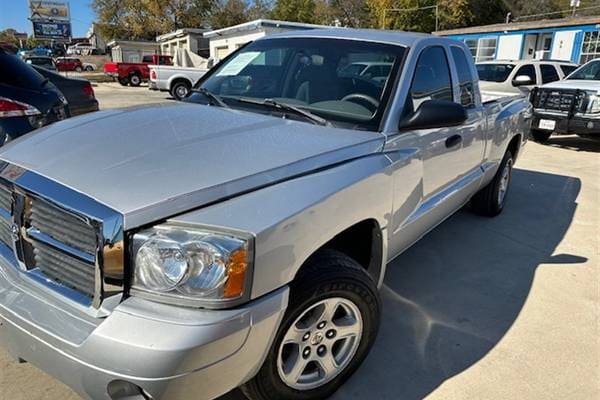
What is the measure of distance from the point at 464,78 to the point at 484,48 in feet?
88.2

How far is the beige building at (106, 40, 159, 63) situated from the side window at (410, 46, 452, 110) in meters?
47.7

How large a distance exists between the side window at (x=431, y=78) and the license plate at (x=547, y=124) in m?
6.77

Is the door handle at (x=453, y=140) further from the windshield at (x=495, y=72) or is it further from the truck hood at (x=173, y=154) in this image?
the windshield at (x=495, y=72)

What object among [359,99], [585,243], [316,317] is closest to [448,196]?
[359,99]

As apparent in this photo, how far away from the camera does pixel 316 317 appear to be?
215cm

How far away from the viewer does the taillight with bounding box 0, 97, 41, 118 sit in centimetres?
429

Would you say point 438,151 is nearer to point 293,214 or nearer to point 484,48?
point 293,214

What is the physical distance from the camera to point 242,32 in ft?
83.6

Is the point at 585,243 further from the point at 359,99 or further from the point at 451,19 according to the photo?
the point at 451,19

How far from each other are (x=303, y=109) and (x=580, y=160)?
7569 millimetres

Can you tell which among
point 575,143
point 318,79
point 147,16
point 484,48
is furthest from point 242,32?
point 147,16

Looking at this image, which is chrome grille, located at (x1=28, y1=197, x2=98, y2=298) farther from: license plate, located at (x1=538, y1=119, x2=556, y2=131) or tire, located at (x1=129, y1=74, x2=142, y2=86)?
tire, located at (x1=129, y1=74, x2=142, y2=86)

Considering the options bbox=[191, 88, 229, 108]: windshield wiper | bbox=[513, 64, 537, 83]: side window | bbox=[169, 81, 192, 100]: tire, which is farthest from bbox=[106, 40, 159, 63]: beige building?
bbox=[191, 88, 229, 108]: windshield wiper

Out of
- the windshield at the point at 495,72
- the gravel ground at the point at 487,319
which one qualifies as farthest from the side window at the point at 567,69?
the gravel ground at the point at 487,319
